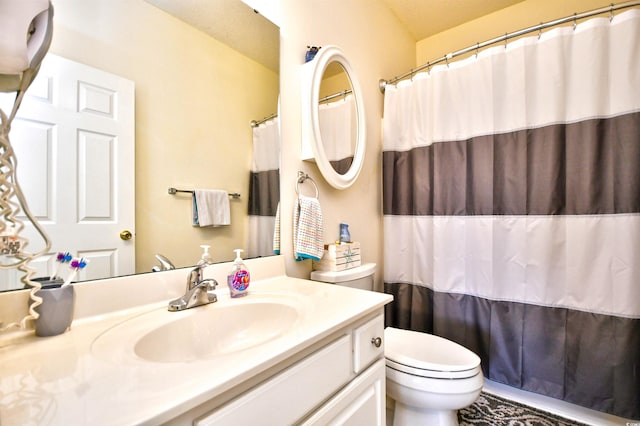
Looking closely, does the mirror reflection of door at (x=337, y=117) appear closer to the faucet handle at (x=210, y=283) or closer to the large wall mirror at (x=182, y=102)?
the large wall mirror at (x=182, y=102)

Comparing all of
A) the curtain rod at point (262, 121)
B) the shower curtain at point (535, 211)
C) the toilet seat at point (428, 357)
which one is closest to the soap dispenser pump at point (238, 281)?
the curtain rod at point (262, 121)

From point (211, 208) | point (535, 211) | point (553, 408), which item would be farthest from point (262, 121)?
point (553, 408)

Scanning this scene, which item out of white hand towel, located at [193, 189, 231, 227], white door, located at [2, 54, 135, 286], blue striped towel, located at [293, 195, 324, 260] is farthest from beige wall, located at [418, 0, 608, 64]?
white door, located at [2, 54, 135, 286]

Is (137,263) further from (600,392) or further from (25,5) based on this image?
(600,392)

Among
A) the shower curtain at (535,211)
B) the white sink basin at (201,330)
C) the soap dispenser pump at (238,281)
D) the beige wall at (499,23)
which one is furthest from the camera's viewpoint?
the beige wall at (499,23)

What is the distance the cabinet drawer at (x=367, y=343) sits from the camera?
0.78 m

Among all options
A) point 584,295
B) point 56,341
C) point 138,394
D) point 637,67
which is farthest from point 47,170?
point 637,67

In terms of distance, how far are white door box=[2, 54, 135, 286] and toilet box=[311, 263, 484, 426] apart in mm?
801

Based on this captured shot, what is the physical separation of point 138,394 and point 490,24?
2820mm

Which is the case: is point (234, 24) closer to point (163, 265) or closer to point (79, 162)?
point (79, 162)

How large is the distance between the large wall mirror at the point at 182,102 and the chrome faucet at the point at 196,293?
0.07m

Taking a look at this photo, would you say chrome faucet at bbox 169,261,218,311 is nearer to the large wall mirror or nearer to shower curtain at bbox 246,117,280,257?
the large wall mirror

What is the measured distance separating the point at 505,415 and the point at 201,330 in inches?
61.4

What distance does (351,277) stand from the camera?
4.35 feet
